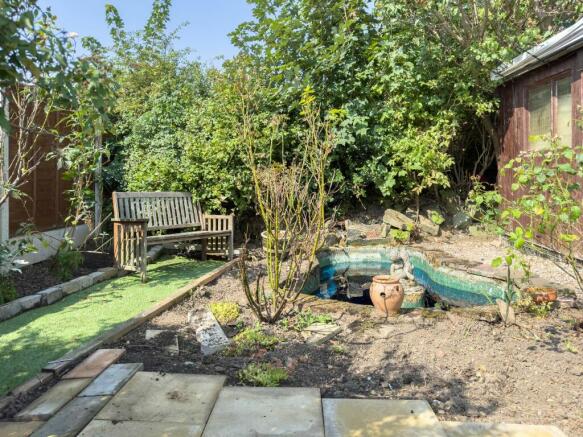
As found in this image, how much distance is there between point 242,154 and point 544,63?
4.61 m

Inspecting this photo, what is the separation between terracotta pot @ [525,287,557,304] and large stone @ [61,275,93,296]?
4666 mm

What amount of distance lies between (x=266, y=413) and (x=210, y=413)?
294 millimetres

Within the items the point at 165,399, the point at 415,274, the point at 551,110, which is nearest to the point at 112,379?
the point at 165,399

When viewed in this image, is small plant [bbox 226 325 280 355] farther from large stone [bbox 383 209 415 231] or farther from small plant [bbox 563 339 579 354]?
large stone [bbox 383 209 415 231]

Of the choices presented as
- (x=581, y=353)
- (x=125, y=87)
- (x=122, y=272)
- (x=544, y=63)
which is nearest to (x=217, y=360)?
(x=581, y=353)

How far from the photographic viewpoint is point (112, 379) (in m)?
2.86

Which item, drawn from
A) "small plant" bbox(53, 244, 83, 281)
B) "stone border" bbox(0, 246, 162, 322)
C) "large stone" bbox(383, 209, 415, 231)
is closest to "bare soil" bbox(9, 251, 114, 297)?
"small plant" bbox(53, 244, 83, 281)

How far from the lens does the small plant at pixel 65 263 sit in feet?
18.3

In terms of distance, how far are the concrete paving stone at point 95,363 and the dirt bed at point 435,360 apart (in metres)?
0.10

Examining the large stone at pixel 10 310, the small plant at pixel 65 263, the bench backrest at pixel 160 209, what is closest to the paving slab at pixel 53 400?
the large stone at pixel 10 310

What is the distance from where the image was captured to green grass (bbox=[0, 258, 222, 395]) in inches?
128

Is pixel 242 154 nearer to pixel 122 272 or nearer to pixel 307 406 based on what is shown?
pixel 122 272

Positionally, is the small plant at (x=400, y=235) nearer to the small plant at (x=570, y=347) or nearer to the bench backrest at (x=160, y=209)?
the bench backrest at (x=160, y=209)

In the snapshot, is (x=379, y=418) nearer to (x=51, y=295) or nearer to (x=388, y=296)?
(x=388, y=296)
